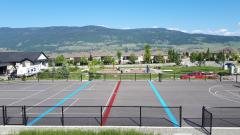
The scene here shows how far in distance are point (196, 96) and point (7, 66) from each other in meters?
40.5

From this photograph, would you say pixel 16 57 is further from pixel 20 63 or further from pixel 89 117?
pixel 89 117

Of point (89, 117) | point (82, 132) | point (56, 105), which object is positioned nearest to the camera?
point (82, 132)

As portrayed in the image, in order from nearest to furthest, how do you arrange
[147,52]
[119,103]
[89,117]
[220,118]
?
[220,118] < [89,117] < [119,103] < [147,52]

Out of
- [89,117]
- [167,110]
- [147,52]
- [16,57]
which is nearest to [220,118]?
[167,110]

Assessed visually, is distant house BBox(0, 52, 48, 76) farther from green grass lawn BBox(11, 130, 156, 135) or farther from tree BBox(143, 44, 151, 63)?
tree BBox(143, 44, 151, 63)

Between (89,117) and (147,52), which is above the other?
(147,52)

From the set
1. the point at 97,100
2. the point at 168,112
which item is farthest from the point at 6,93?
the point at 168,112

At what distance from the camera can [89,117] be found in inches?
637

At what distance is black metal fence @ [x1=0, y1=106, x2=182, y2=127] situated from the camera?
14.9m

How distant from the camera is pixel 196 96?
2444 centimetres

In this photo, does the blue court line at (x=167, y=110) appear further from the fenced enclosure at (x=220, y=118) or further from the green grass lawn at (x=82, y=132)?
the green grass lawn at (x=82, y=132)

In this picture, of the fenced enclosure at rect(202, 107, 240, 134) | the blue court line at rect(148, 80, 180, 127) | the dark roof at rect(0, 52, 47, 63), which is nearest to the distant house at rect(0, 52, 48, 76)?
the dark roof at rect(0, 52, 47, 63)

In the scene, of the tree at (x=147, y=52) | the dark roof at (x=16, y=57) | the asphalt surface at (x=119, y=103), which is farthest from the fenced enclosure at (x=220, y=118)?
the tree at (x=147, y=52)

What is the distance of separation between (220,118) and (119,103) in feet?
27.0
